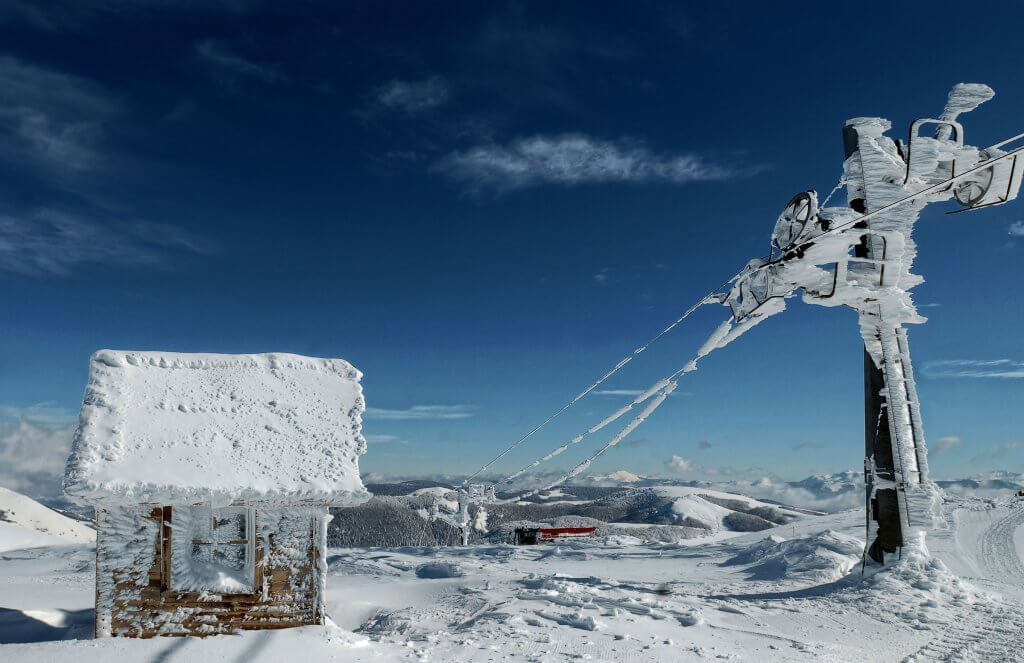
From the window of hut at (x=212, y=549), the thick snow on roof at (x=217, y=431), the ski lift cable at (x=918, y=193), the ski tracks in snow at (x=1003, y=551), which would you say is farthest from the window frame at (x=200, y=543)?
the ski tracks in snow at (x=1003, y=551)

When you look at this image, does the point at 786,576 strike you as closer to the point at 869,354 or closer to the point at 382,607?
the point at 869,354

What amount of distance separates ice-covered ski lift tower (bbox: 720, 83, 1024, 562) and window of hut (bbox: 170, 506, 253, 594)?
10282mm

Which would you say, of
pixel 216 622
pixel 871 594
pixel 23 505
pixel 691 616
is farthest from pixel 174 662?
pixel 23 505

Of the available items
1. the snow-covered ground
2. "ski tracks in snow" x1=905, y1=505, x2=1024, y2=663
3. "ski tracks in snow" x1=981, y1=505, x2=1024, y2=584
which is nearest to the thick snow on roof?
the snow-covered ground

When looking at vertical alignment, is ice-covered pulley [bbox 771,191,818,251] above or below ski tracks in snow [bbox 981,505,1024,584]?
above

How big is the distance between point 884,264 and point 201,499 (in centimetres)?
1425

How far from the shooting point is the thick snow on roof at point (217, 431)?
1070 centimetres

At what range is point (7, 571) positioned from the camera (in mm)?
22594

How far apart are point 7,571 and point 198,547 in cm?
1770

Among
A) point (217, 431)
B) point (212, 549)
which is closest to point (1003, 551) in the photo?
point (212, 549)

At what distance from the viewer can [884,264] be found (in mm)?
13047

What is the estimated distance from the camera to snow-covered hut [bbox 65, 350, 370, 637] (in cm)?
1076

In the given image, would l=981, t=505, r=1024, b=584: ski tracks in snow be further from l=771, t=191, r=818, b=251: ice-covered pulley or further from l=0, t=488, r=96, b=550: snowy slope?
l=0, t=488, r=96, b=550: snowy slope

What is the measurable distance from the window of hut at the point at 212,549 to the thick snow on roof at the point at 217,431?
0.79 m
